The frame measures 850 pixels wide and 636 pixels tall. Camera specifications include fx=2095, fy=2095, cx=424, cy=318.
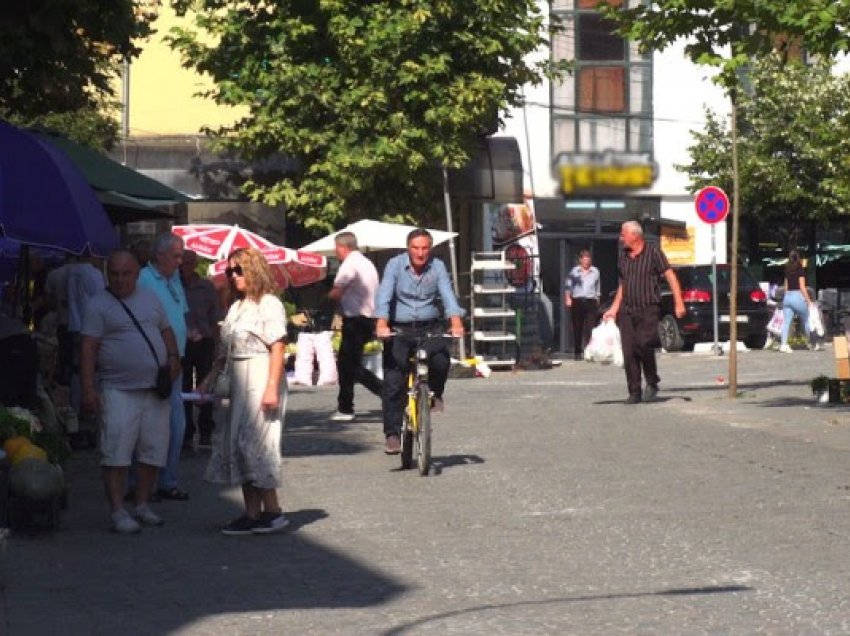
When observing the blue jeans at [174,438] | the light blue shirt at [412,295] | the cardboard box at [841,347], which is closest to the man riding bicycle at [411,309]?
the light blue shirt at [412,295]

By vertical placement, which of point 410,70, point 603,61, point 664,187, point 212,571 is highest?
point 410,70

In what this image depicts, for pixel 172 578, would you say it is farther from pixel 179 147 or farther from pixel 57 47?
pixel 179 147

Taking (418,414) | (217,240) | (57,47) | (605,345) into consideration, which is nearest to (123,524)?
(418,414)

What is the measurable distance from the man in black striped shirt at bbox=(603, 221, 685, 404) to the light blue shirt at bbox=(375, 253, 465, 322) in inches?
231

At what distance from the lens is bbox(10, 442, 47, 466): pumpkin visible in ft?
39.2

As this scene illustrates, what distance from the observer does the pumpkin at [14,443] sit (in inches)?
479

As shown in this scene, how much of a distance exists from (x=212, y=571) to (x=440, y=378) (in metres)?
5.40

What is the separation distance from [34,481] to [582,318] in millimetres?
25406

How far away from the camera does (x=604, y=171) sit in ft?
18.3

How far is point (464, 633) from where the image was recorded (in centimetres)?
832

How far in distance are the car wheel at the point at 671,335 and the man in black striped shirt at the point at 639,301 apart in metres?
17.6

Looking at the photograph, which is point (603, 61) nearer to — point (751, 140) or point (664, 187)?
point (664, 187)

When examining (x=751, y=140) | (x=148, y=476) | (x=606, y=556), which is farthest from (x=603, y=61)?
(x=751, y=140)

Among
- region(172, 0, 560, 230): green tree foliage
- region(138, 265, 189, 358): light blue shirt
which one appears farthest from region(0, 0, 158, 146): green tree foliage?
region(172, 0, 560, 230): green tree foliage
